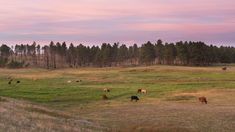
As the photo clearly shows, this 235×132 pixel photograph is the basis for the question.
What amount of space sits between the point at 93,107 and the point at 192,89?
2651 cm

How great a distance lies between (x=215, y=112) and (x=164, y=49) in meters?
154

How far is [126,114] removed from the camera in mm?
39844

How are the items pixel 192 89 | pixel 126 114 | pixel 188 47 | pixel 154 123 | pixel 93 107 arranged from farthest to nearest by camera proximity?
pixel 188 47
pixel 192 89
pixel 93 107
pixel 126 114
pixel 154 123

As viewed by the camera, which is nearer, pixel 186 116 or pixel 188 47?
pixel 186 116

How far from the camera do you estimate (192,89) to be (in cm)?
6975

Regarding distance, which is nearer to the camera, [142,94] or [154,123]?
[154,123]

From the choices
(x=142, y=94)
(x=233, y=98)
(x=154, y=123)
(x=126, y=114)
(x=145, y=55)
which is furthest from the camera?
(x=145, y=55)

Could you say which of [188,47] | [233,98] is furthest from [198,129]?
[188,47]

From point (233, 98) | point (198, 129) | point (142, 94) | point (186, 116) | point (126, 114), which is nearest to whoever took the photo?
point (198, 129)

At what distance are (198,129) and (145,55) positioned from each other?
168 metres

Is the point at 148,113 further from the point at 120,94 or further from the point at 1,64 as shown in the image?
the point at 1,64

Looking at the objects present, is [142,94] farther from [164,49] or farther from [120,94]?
[164,49]

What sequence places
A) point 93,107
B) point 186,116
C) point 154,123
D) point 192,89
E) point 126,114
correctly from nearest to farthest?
point 154,123 → point 186,116 → point 126,114 → point 93,107 → point 192,89

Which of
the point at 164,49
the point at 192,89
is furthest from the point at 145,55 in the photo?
the point at 192,89
